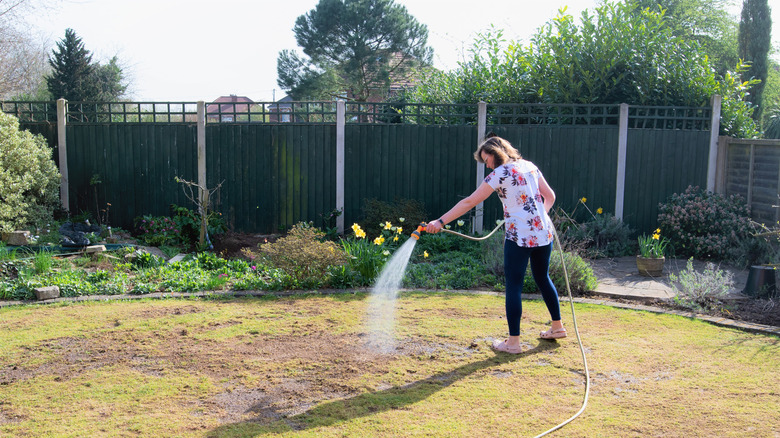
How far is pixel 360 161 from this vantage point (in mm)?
9875

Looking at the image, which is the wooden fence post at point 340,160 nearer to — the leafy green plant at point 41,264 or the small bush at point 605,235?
the small bush at point 605,235

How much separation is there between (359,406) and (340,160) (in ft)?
21.0

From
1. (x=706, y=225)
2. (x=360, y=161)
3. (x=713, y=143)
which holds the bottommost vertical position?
(x=706, y=225)

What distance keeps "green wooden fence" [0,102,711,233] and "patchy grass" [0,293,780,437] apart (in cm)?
413

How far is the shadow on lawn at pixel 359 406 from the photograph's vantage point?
342 cm

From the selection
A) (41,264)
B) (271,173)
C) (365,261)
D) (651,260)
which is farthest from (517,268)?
(271,173)

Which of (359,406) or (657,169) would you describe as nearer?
(359,406)

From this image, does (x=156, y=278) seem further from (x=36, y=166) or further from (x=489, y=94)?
(x=489, y=94)

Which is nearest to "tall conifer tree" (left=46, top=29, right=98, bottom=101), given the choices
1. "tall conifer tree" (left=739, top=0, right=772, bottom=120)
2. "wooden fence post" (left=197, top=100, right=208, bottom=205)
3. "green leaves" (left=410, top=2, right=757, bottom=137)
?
"wooden fence post" (left=197, top=100, right=208, bottom=205)

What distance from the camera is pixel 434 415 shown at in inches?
141

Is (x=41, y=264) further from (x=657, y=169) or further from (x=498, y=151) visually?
(x=657, y=169)

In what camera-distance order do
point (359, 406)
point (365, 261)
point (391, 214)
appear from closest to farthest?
point (359, 406)
point (365, 261)
point (391, 214)

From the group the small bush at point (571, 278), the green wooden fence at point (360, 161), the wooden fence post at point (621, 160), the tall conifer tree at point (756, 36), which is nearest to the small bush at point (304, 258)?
the small bush at point (571, 278)

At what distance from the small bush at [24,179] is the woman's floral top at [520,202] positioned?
7004mm
